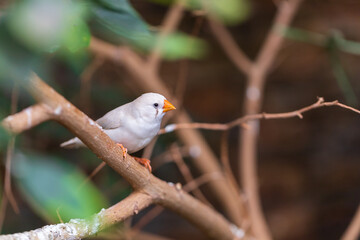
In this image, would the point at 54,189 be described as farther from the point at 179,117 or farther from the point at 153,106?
the point at 179,117

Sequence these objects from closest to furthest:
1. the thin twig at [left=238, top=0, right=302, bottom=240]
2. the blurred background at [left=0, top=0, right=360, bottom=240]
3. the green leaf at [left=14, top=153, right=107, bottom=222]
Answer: the green leaf at [left=14, top=153, right=107, bottom=222]
the thin twig at [left=238, top=0, right=302, bottom=240]
the blurred background at [left=0, top=0, right=360, bottom=240]

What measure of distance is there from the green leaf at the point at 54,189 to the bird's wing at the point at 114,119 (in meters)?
0.15

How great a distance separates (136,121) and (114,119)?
5 cm

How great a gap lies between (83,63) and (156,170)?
20.8 inches

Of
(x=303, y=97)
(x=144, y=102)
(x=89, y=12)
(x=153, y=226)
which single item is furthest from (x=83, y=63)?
(x=303, y=97)

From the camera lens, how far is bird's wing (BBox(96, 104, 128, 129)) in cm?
74

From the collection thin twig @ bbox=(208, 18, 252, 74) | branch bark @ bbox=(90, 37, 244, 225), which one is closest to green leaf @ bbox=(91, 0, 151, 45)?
branch bark @ bbox=(90, 37, 244, 225)

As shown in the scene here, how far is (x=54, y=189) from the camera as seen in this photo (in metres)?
0.90

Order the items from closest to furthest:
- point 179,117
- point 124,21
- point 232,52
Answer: point 124,21, point 179,117, point 232,52

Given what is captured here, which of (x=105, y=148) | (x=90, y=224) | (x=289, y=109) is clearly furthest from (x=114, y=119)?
(x=289, y=109)

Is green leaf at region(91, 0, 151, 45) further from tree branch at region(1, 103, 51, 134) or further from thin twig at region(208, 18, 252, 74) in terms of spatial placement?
thin twig at region(208, 18, 252, 74)

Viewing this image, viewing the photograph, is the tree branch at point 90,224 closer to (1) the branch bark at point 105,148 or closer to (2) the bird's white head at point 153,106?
(1) the branch bark at point 105,148

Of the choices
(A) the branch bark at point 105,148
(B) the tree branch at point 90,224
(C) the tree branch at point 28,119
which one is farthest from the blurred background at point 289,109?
(C) the tree branch at point 28,119

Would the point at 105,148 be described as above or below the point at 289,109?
below
